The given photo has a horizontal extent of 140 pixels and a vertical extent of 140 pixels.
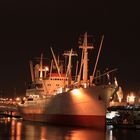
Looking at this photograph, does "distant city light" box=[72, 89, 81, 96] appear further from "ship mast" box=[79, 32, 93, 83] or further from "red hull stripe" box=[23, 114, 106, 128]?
"red hull stripe" box=[23, 114, 106, 128]

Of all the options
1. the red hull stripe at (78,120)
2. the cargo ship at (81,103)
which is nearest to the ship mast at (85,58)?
the cargo ship at (81,103)

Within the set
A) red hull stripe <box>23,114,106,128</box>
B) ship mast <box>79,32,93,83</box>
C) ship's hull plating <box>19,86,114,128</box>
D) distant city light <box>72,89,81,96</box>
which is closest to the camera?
red hull stripe <box>23,114,106,128</box>

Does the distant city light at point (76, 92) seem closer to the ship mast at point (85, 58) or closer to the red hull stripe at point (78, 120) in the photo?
the ship mast at point (85, 58)

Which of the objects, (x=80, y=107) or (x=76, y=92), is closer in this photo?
(x=80, y=107)

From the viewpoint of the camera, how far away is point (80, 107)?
77.5 m

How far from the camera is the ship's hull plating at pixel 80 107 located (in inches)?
2970

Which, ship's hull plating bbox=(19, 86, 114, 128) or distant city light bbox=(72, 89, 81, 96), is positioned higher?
distant city light bbox=(72, 89, 81, 96)

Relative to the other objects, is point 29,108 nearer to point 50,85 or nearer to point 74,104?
point 50,85

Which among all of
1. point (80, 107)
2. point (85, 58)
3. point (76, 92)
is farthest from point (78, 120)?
point (85, 58)

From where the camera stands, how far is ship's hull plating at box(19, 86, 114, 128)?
7544cm

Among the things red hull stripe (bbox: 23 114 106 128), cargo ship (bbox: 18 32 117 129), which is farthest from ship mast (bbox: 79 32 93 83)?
red hull stripe (bbox: 23 114 106 128)

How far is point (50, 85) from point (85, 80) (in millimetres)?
23220

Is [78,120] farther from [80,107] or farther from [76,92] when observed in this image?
[76,92]

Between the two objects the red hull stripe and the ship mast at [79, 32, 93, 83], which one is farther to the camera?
the ship mast at [79, 32, 93, 83]
